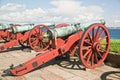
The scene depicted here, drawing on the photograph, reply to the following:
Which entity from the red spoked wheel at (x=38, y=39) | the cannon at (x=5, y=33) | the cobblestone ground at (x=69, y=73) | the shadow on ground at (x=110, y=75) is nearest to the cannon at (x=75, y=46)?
the cobblestone ground at (x=69, y=73)

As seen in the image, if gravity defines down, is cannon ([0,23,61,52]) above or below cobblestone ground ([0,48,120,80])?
above

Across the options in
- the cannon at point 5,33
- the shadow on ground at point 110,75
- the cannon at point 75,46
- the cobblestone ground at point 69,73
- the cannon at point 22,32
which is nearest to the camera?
the shadow on ground at point 110,75

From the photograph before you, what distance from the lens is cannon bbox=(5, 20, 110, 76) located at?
613 cm

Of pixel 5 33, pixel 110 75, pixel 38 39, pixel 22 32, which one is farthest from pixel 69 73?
pixel 5 33

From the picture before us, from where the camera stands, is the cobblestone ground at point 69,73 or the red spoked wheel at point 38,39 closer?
the cobblestone ground at point 69,73

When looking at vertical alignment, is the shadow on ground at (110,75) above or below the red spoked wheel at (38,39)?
below

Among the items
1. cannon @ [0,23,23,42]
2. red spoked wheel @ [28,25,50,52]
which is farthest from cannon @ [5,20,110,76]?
cannon @ [0,23,23,42]

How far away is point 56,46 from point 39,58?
941 millimetres

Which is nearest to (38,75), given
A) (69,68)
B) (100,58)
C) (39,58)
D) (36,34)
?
(39,58)

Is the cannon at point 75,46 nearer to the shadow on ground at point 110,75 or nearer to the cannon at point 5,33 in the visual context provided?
the shadow on ground at point 110,75

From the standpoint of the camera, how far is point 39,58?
20.4 ft

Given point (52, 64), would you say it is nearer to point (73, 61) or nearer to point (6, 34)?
point (73, 61)

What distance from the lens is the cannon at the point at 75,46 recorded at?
20.1 ft

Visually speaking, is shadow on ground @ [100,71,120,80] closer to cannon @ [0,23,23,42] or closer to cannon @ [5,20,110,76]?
cannon @ [5,20,110,76]
